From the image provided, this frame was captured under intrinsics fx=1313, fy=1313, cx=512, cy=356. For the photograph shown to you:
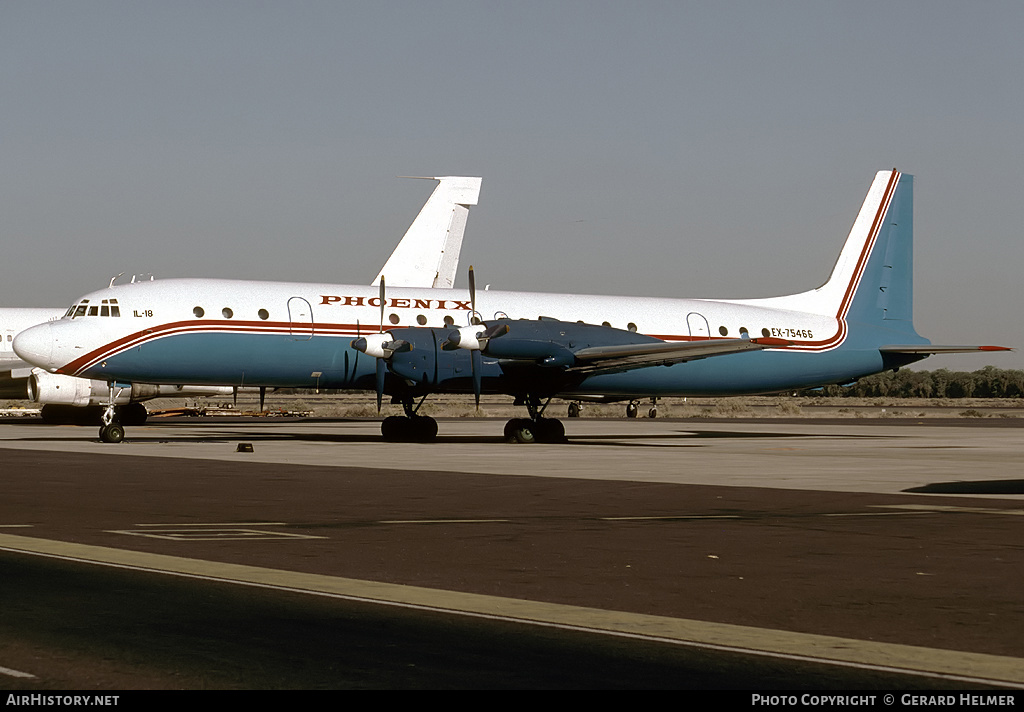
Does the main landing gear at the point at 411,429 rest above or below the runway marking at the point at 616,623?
above

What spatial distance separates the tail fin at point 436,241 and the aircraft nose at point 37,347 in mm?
24062

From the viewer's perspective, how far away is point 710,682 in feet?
26.4

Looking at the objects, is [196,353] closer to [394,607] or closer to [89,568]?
[89,568]

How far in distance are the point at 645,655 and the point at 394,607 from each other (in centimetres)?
265

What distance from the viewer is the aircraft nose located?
38.3m

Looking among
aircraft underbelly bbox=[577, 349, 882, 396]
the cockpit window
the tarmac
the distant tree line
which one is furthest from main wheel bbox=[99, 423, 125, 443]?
the distant tree line

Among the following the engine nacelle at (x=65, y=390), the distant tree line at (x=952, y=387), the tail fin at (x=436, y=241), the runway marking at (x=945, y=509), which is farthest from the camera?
the distant tree line at (x=952, y=387)

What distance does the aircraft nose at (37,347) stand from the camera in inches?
1510

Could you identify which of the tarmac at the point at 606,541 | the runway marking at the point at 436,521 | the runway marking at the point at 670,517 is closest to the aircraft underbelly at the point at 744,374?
the tarmac at the point at 606,541

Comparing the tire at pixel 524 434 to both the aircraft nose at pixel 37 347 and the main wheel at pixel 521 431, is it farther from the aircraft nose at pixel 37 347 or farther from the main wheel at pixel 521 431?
the aircraft nose at pixel 37 347

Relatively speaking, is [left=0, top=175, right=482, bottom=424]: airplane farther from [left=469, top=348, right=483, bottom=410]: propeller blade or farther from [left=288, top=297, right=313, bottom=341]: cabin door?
[left=469, top=348, right=483, bottom=410]: propeller blade

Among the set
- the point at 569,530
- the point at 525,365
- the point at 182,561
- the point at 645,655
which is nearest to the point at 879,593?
the point at 645,655

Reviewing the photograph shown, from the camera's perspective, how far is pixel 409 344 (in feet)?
127

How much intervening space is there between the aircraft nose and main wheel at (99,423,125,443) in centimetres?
250
